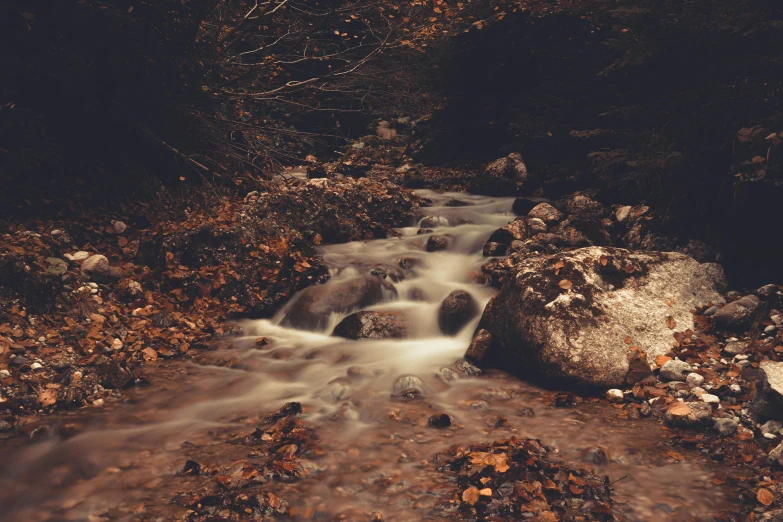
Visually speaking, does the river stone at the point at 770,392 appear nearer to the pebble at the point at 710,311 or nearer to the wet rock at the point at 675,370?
the wet rock at the point at 675,370

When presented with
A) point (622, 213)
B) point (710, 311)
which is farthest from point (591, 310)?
point (622, 213)

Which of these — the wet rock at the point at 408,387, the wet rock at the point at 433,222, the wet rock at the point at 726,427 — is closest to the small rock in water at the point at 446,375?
the wet rock at the point at 408,387

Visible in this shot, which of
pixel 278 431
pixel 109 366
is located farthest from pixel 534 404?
pixel 109 366

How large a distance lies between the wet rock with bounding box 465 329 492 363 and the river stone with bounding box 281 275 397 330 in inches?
75.8

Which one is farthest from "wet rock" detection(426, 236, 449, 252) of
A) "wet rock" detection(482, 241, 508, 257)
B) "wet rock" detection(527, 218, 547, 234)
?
"wet rock" detection(527, 218, 547, 234)

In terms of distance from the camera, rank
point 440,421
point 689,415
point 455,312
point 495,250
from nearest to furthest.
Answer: point 689,415
point 440,421
point 455,312
point 495,250

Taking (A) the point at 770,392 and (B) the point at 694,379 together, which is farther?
(B) the point at 694,379

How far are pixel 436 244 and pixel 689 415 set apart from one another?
5.46 meters

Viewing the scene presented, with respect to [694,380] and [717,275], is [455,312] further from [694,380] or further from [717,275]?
[717,275]

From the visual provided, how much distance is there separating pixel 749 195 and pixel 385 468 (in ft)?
16.4

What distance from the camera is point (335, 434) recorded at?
4262 mm

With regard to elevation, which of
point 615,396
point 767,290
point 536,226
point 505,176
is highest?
point 505,176

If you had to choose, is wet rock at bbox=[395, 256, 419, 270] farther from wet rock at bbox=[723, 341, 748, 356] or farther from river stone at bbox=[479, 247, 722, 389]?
wet rock at bbox=[723, 341, 748, 356]

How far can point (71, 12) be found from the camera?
19.6 feet
